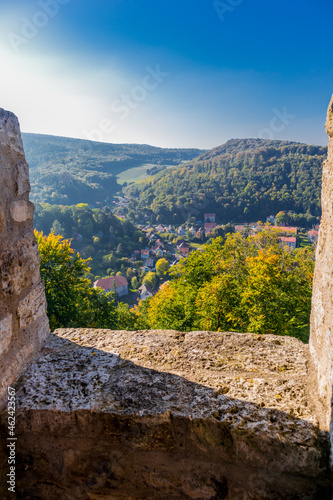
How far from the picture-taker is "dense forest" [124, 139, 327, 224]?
2542 inches

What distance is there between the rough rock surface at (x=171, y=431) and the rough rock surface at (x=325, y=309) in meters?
0.09

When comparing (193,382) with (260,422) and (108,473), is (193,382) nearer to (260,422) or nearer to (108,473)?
(260,422)

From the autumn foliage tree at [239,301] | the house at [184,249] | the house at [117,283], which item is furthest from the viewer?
the house at [184,249]

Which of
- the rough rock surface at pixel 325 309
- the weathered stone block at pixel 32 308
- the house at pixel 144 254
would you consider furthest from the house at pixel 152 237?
the rough rock surface at pixel 325 309

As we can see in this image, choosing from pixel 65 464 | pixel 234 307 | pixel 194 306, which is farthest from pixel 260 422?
pixel 194 306

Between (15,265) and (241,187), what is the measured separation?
78.6 metres

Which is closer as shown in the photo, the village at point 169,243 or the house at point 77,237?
the village at point 169,243

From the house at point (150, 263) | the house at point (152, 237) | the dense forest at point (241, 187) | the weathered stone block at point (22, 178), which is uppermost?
the dense forest at point (241, 187)

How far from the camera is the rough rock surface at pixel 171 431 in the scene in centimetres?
147

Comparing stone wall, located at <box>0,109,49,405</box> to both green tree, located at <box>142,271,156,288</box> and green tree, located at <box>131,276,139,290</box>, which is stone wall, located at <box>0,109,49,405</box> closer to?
green tree, located at <box>142,271,156,288</box>

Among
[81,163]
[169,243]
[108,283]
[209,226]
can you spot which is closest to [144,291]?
[108,283]

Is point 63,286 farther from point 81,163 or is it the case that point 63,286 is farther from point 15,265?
point 81,163

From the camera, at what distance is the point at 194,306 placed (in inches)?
407

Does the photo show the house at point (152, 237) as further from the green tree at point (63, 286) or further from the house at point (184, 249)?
the green tree at point (63, 286)
